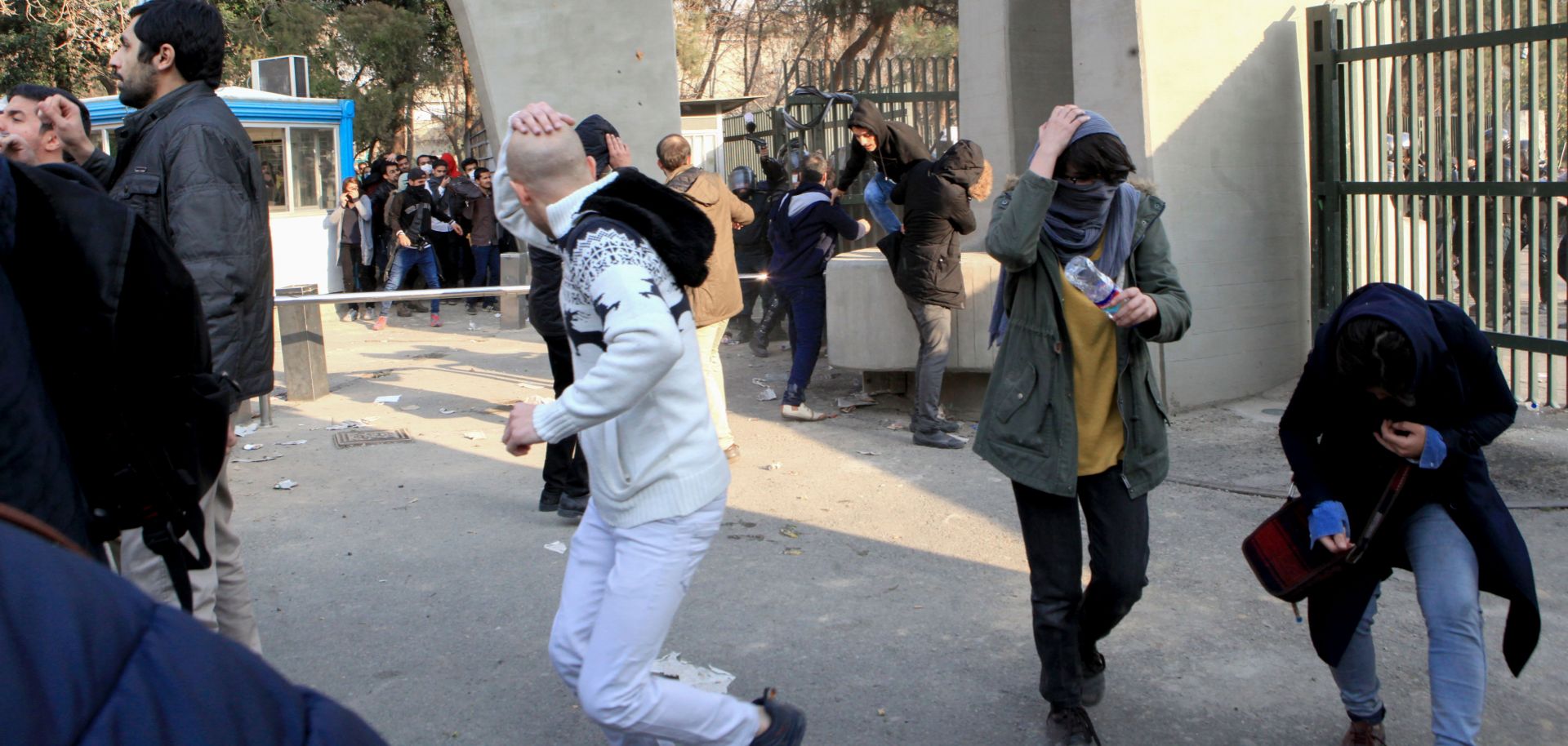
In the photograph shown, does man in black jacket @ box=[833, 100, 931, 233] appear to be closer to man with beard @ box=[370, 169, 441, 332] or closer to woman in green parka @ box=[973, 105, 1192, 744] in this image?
A: woman in green parka @ box=[973, 105, 1192, 744]

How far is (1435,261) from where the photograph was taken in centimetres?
686

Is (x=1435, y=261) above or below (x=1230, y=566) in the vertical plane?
above

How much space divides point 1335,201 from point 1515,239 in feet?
4.26

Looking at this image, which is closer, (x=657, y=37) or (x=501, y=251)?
(x=657, y=37)

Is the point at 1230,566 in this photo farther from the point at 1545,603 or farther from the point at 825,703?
the point at 825,703

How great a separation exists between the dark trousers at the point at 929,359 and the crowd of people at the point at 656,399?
3.32 meters

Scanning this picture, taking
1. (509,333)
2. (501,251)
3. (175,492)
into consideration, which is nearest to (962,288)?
(175,492)

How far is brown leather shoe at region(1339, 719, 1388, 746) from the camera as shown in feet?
11.5

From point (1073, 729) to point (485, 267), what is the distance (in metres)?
13.8

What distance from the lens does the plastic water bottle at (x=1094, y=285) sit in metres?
3.48

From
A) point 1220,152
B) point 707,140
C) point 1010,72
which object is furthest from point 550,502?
point 707,140

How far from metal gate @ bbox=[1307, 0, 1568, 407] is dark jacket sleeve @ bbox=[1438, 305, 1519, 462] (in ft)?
11.2

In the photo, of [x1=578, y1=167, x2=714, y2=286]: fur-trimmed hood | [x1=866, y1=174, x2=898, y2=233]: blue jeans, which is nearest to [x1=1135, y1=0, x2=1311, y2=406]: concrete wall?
[x1=866, y1=174, x2=898, y2=233]: blue jeans

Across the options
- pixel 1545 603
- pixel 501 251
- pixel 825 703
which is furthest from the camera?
pixel 501 251
